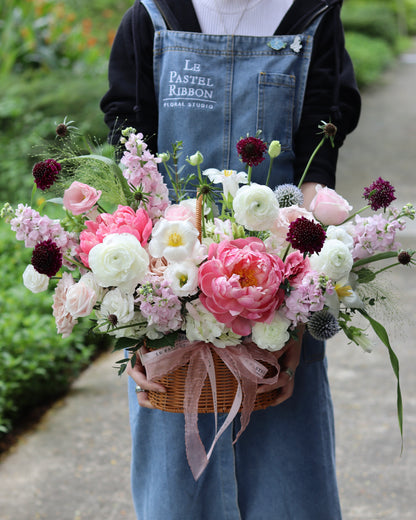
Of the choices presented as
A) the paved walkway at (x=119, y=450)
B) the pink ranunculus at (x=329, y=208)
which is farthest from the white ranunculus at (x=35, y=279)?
the paved walkway at (x=119, y=450)

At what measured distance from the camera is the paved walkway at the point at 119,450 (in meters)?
2.71

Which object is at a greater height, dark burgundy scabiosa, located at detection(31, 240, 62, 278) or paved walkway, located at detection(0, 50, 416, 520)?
dark burgundy scabiosa, located at detection(31, 240, 62, 278)

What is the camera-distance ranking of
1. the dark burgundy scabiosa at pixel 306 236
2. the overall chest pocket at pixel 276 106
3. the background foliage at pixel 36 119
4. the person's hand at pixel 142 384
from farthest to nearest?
the background foliage at pixel 36 119 < the overall chest pocket at pixel 276 106 < the person's hand at pixel 142 384 < the dark burgundy scabiosa at pixel 306 236

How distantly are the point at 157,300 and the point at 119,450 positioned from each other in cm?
203

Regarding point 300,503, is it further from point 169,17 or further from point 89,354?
point 89,354

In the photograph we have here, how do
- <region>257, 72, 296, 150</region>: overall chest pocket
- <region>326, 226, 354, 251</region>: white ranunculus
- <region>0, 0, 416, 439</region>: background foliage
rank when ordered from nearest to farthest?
1. <region>326, 226, 354, 251</region>: white ranunculus
2. <region>257, 72, 296, 150</region>: overall chest pocket
3. <region>0, 0, 416, 439</region>: background foliage

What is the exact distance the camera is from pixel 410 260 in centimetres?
134

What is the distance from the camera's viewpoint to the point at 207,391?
1.40 m

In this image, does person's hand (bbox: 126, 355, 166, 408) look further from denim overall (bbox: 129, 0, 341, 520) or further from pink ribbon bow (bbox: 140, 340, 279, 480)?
denim overall (bbox: 129, 0, 341, 520)

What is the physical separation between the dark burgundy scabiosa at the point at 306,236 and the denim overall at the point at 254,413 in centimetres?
47

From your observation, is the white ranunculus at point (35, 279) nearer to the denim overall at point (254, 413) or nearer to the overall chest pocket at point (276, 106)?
the denim overall at point (254, 413)

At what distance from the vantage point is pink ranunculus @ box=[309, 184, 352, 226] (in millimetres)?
1373

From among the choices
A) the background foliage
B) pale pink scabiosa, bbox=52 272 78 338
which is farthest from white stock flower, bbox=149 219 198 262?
the background foliage

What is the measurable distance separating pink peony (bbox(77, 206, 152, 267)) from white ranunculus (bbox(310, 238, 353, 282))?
33 centimetres
